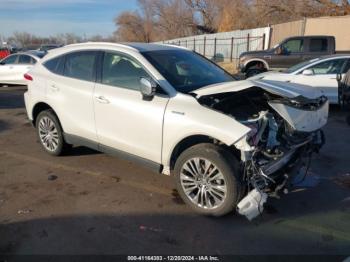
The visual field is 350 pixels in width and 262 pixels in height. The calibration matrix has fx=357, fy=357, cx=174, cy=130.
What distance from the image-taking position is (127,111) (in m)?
4.44

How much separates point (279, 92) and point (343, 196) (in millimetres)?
1637

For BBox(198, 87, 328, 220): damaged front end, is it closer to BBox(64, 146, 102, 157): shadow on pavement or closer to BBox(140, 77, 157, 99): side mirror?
BBox(140, 77, 157, 99): side mirror

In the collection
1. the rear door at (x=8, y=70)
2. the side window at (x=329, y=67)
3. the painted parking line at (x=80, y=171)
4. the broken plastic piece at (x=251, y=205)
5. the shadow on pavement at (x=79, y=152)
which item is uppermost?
the side window at (x=329, y=67)

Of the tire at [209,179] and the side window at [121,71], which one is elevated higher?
the side window at [121,71]

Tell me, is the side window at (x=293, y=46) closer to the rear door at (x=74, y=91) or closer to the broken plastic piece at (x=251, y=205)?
the rear door at (x=74, y=91)

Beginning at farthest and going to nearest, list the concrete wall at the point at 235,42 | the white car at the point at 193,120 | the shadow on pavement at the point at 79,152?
1. the concrete wall at the point at 235,42
2. the shadow on pavement at the point at 79,152
3. the white car at the point at 193,120

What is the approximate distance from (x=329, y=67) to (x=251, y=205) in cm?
718

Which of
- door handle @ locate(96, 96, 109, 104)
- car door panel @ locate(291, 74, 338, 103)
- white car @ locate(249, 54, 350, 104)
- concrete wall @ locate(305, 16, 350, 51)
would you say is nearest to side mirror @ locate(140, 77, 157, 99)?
door handle @ locate(96, 96, 109, 104)

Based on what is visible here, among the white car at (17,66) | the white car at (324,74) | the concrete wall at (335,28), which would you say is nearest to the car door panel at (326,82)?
the white car at (324,74)

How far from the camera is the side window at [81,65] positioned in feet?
16.5

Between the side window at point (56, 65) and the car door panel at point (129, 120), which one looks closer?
the car door panel at point (129, 120)

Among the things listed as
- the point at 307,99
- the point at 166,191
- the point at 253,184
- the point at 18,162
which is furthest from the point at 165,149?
the point at 18,162

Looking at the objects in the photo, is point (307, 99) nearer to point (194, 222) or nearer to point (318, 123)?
point (318, 123)

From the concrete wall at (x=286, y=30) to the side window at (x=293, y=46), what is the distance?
10450 mm
